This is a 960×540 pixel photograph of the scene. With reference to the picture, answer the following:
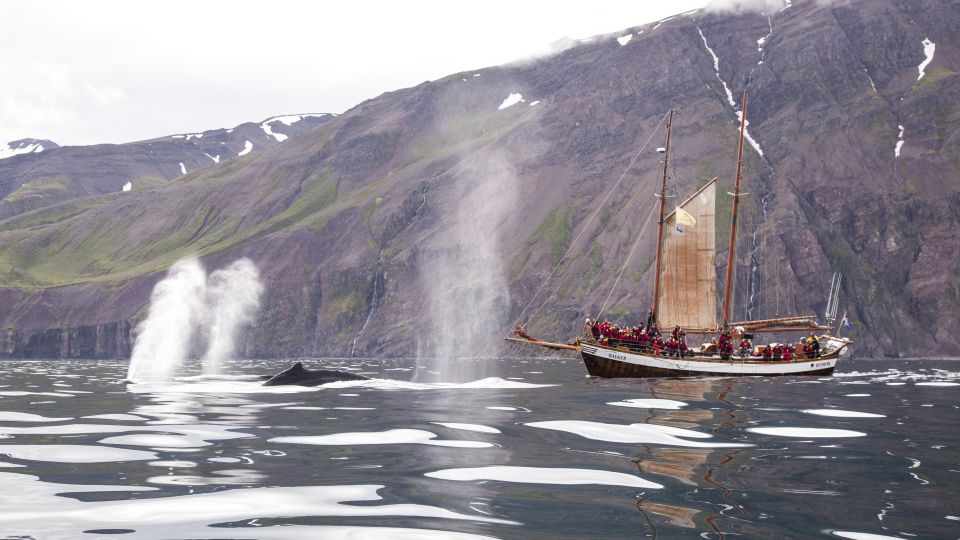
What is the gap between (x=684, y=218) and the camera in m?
111

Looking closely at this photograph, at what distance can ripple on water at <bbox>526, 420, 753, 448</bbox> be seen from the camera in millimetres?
26281

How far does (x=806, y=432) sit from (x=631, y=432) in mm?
5949

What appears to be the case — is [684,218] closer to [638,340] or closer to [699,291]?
[699,291]

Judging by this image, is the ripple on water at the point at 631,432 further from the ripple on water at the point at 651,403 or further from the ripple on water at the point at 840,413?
the ripple on water at the point at 840,413

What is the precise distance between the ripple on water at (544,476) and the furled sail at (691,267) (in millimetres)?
93540

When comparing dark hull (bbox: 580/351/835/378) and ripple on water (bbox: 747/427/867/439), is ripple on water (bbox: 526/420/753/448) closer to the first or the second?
ripple on water (bbox: 747/427/867/439)

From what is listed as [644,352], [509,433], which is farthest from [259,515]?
[644,352]

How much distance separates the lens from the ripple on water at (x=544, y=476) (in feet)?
62.4

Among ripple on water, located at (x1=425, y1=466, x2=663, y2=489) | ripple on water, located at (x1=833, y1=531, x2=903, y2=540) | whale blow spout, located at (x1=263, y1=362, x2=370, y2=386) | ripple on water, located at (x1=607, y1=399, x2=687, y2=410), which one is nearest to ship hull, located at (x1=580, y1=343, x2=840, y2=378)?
whale blow spout, located at (x1=263, y1=362, x2=370, y2=386)

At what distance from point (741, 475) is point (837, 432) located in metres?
11.7

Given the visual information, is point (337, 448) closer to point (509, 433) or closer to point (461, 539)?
point (509, 433)

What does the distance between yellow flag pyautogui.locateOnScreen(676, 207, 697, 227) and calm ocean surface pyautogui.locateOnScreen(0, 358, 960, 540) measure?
2796 inches

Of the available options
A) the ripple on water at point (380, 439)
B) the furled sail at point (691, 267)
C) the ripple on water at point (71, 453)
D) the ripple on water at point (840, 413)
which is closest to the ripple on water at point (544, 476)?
the ripple on water at point (380, 439)

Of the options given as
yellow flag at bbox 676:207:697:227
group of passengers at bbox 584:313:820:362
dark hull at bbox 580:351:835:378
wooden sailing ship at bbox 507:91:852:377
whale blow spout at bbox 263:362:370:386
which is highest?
yellow flag at bbox 676:207:697:227
